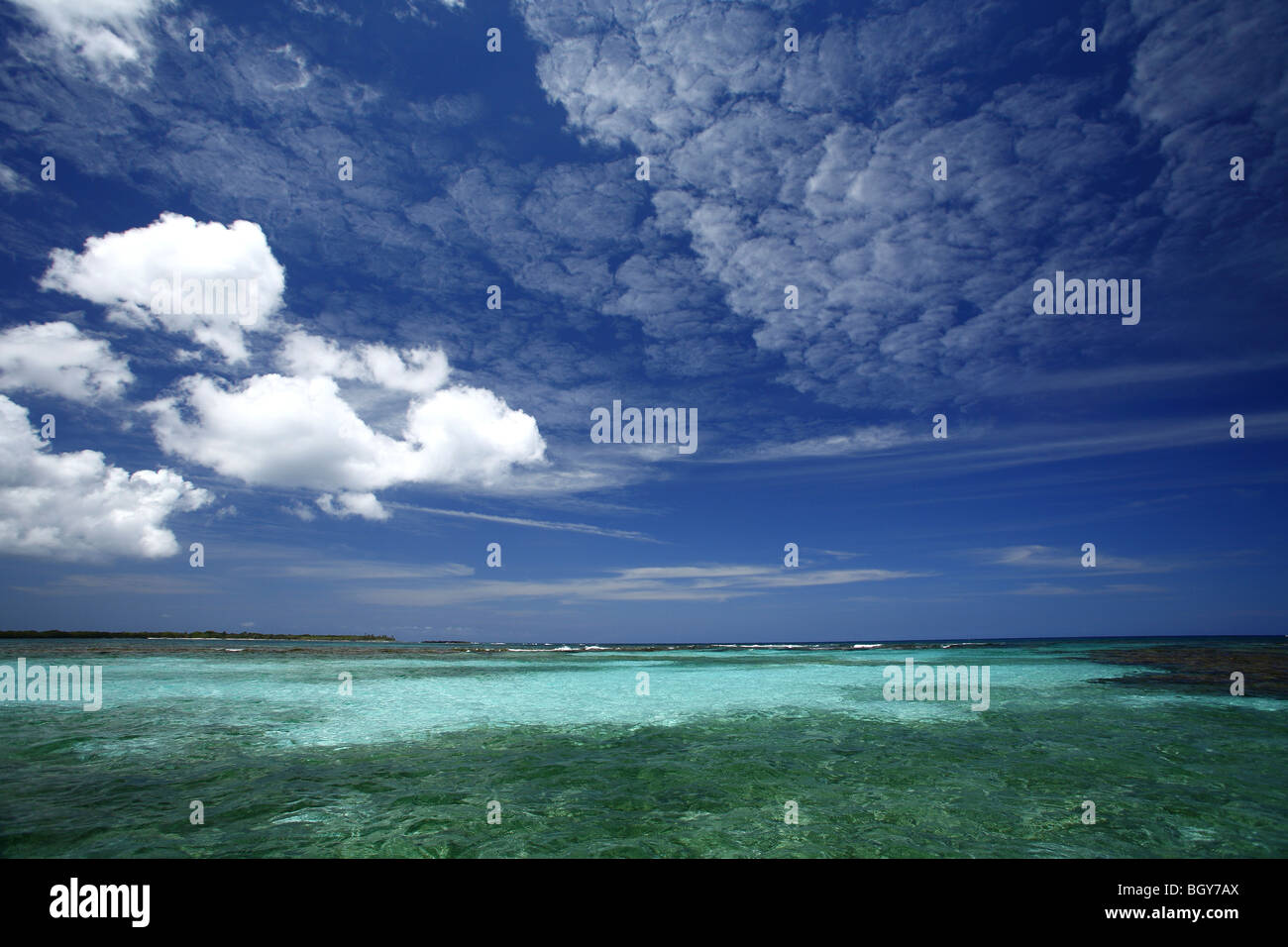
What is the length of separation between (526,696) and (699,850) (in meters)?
20.8

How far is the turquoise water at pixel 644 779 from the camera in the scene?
27.6 feet

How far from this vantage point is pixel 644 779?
11.8 m

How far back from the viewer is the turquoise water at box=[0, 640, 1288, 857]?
8.41 metres

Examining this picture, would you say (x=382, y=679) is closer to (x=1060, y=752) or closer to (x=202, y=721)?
(x=202, y=721)

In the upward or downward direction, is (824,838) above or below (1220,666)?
above
